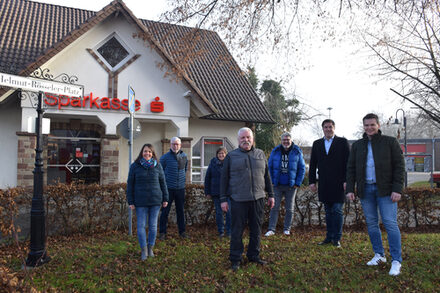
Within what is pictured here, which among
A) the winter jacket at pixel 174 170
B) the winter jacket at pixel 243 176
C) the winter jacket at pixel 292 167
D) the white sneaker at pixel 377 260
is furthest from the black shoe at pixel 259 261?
the winter jacket at pixel 174 170

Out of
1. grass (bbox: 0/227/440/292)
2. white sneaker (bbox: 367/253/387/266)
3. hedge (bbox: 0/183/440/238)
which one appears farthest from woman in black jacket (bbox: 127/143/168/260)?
white sneaker (bbox: 367/253/387/266)

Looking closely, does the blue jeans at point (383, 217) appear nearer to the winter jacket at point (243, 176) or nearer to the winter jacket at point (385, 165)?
the winter jacket at point (385, 165)

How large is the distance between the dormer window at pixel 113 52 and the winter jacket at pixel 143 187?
7740 mm

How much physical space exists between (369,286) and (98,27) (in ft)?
37.0

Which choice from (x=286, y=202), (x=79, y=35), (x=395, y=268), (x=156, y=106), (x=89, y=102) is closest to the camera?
(x=395, y=268)

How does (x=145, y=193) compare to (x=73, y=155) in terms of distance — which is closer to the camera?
(x=145, y=193)

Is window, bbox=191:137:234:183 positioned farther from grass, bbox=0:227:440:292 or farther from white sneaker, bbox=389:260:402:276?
white sneaker, bbox=389:260:402:276

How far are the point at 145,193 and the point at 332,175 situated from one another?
3.05m

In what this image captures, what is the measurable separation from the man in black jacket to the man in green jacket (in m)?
0.81

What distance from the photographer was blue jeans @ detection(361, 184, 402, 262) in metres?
4.32

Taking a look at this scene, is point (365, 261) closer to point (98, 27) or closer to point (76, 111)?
point (76, 111)

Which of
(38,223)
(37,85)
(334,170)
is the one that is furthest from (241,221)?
(37,85)

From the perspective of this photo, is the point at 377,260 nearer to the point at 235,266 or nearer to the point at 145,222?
the point at 235,266

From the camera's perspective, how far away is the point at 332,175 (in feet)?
18.4
